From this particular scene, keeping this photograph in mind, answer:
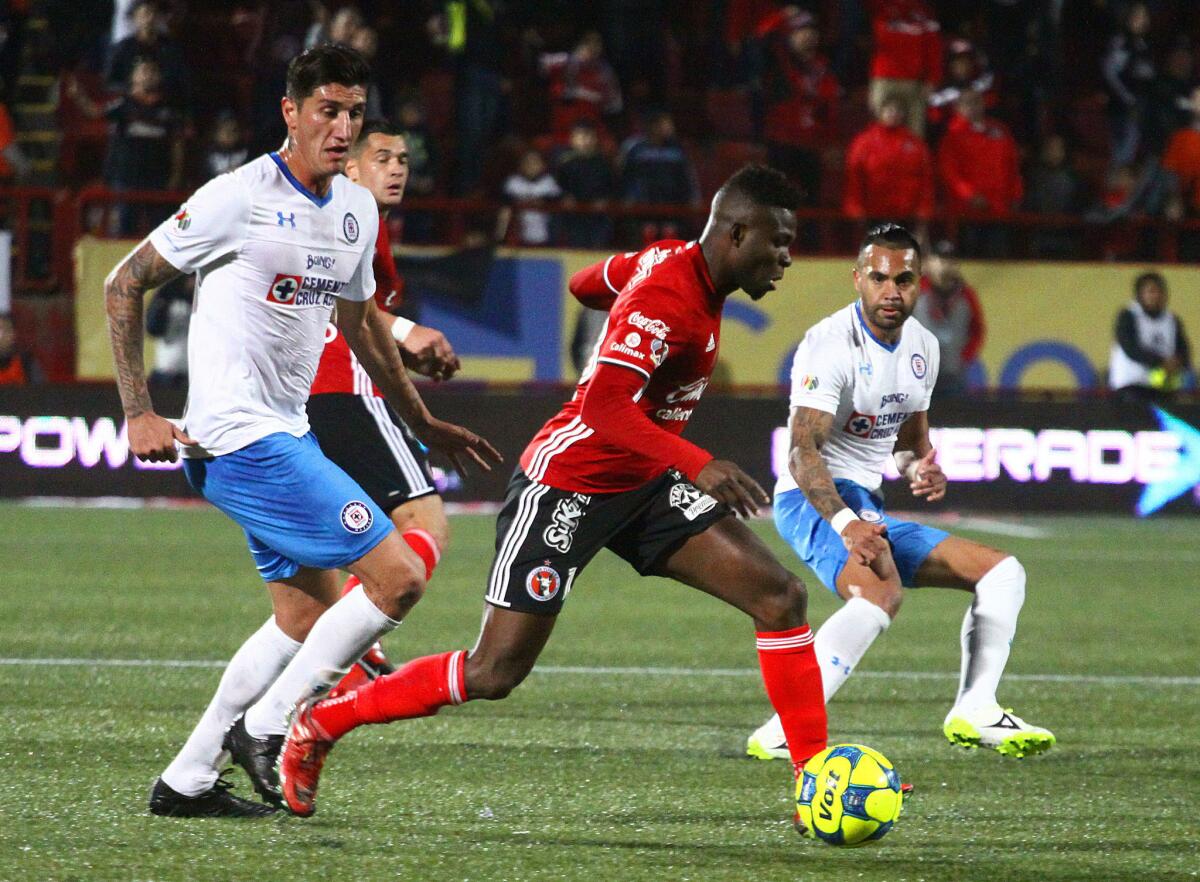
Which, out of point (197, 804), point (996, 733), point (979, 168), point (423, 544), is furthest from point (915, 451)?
point (979, 168)

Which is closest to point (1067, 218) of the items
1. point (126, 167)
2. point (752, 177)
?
point (126, 167)

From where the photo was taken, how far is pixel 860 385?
6.84 metres

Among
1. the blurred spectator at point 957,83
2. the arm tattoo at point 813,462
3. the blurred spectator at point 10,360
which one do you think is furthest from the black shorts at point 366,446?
the blurred spectator at point 957,83

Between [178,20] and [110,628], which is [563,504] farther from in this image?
[178,20]

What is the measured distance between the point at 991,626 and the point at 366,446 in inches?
97.9

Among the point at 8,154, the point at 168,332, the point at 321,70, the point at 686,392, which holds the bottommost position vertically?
the point at 168,332

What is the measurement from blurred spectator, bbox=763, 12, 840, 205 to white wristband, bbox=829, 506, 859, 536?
12.3 metres

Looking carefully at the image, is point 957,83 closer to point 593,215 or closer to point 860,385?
point 593,215

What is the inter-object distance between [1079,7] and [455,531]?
1071 centimetres

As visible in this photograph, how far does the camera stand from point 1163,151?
61.8 ft

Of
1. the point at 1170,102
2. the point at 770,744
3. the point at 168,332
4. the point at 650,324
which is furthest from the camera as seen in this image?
the point at 1170,102

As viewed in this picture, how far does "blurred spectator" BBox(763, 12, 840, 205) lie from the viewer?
59.7 feet

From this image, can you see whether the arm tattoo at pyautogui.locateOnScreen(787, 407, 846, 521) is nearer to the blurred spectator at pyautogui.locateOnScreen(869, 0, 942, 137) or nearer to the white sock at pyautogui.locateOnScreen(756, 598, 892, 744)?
the white sock at pyautogui.locateOnScreen(756, 598, 892, 744)

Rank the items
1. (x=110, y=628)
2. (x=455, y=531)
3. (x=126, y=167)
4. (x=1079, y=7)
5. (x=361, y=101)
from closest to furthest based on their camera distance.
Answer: (x=361, y=101)
(x=110, y=628)
(x=455, y=531)
(x=126, y=167)
(x=1079, y=7)
